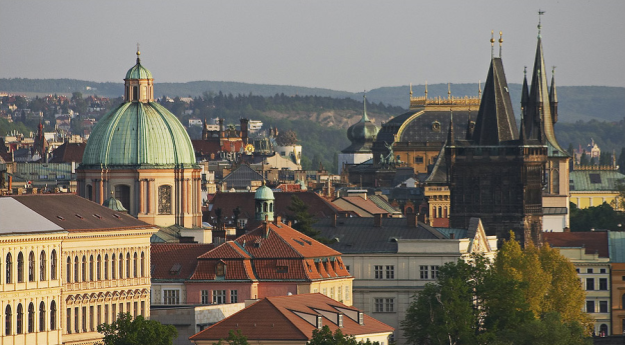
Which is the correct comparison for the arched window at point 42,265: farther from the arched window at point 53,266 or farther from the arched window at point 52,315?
the arched window at point 52,315

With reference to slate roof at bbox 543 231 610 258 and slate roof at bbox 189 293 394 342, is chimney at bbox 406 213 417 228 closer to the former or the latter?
slate roof at bbox 543 231 610 258

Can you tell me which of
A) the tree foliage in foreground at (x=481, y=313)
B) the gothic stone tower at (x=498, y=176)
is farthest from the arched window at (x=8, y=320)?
the gothic stone tower at (x=498, y=176)

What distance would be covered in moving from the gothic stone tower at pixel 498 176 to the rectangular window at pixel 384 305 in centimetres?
3139

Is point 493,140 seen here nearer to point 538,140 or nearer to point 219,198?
point 538,140

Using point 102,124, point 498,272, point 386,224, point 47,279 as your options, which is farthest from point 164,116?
point 47,279

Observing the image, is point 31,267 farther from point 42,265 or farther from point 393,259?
point 393,259

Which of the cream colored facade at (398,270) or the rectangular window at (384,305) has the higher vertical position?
the cream colored facade at (398,270)

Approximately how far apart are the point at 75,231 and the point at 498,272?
114ft

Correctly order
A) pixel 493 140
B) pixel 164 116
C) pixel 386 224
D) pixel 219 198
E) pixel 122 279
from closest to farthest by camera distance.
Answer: pixel 122 279 → pixel 386 224 → pixel 164 116 → pixel 493 140 → pixel 219 198

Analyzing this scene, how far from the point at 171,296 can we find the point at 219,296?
10.6 ft

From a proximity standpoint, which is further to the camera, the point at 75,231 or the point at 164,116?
the point at 164,116

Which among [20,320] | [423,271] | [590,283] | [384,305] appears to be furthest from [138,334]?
[590,283]

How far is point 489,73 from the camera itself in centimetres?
15988

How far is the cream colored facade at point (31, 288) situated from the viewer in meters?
90.1
